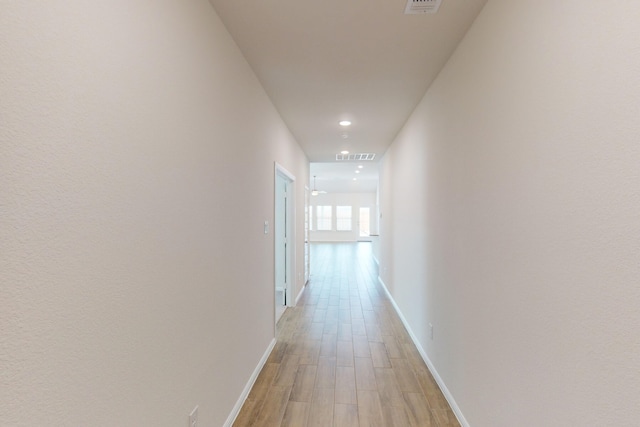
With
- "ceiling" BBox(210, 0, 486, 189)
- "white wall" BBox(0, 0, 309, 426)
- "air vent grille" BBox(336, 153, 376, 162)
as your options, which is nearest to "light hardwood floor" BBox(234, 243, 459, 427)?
"white wall" BBox(0, 0, 309, 426)

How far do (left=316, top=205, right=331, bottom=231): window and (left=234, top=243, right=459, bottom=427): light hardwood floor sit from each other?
11.5 meters

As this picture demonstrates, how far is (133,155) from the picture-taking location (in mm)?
1191

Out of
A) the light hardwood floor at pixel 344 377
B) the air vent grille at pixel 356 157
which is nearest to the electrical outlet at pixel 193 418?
the light hardwood floor at pixel 344 377

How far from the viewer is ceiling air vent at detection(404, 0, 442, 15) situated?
73.0 inches

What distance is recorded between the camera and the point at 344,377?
294 centimetres

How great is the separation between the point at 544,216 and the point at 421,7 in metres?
1.37

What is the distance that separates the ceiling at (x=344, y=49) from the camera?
6.43ft

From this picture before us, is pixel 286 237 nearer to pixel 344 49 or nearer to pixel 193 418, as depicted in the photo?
pixel 344 49

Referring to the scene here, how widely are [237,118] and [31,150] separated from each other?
5.61ft

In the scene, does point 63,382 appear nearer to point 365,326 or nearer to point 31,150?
point 31,150

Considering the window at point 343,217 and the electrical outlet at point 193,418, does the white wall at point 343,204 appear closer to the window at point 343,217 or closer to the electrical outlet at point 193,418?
the window at point 343,217

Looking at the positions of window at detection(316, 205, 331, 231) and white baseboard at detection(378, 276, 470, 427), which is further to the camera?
window at detection(316, 205, 331, 231)

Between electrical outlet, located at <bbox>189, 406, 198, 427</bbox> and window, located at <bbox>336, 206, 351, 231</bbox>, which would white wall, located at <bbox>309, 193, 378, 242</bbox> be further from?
electrical outlet, located at <bbox>189, 406, 198, 427</bbox>

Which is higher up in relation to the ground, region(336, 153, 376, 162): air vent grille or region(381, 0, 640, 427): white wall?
region(336, 153, 376, 162): air vent grille
